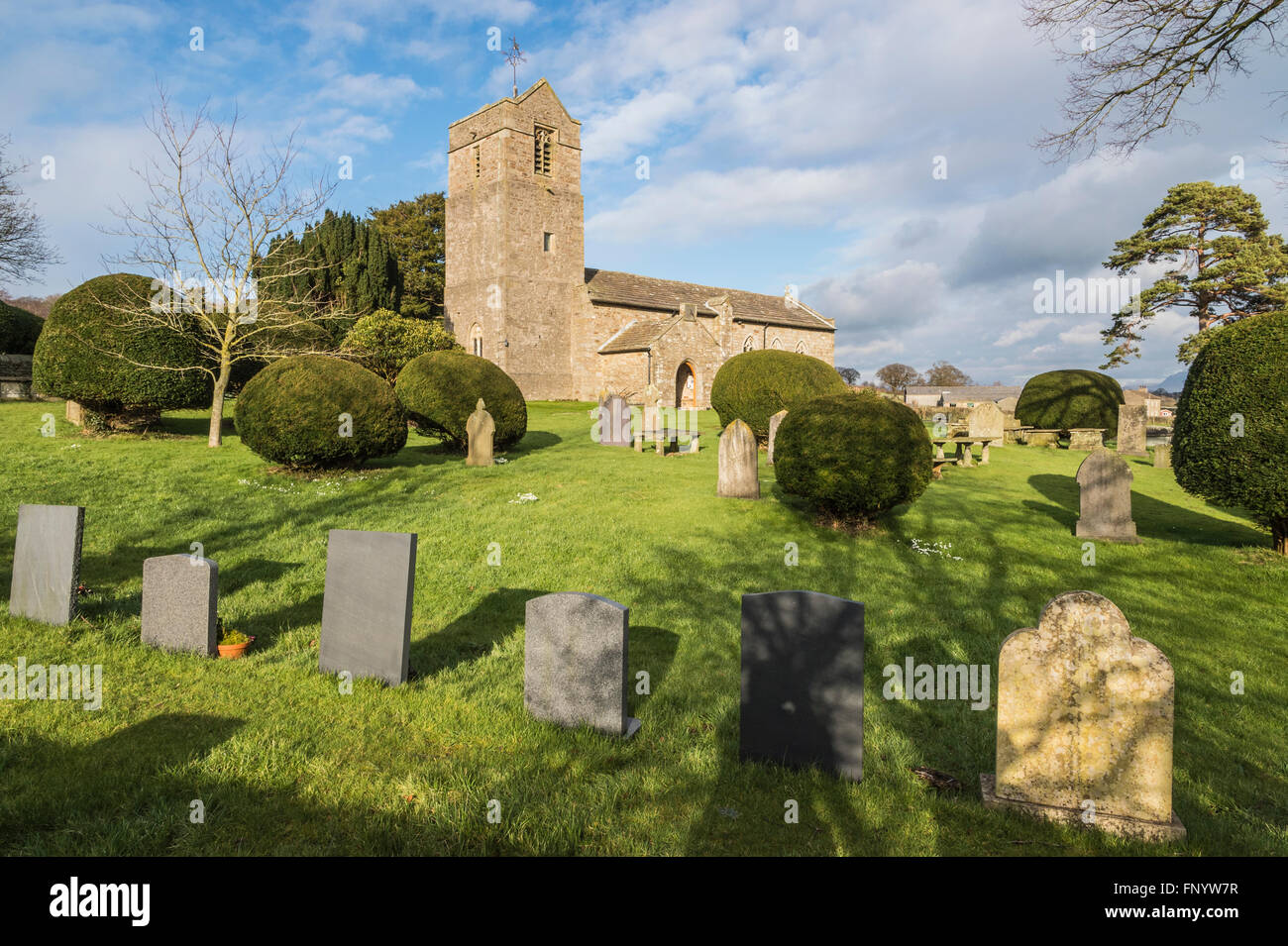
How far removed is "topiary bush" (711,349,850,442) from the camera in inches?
675

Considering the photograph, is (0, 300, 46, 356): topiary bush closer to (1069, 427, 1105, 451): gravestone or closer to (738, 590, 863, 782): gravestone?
(738, 590, 863, 782): gravestone

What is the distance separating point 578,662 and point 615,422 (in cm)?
1542

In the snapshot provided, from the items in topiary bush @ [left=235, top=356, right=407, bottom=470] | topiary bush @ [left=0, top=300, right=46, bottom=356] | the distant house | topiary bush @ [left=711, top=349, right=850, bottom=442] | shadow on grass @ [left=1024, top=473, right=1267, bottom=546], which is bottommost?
shadow on grass @ [left=1024, top=473, right=1267, bottom=546]

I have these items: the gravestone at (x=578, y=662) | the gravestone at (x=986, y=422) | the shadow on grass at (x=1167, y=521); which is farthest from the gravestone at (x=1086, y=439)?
the gravestone at (x=578, y=662)

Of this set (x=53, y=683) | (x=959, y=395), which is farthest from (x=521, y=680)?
(x=959, y=395)

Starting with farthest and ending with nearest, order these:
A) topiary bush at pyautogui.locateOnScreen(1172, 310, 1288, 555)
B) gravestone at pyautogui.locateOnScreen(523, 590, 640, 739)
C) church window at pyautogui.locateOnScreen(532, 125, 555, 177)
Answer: church window at pyautogui.locateOnScreen(532, 125, 555, 177) → topiary bush at pyautogui.locateOnScreen(1172, 310, 1288, 555) → gravestone at pyautogui.locateOnScreen(523, 590, 640, 739)

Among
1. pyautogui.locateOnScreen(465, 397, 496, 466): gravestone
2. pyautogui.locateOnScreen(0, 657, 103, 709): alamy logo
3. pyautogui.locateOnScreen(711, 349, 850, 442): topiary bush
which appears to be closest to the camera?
pyautogui.locateOnScreen(0, 657, 103, 709): alamy logo

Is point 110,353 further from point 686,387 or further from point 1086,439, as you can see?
point 1086,439

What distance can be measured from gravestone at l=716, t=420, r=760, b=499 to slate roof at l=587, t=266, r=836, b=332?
2681 centimetres

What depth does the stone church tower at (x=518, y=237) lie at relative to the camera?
114ft

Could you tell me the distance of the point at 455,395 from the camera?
577 inches

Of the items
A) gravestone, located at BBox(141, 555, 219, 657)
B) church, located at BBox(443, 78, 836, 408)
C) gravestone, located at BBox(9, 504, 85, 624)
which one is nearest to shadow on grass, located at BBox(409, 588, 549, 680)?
gravestone, located at BBox(141, 555, 219, 657)
